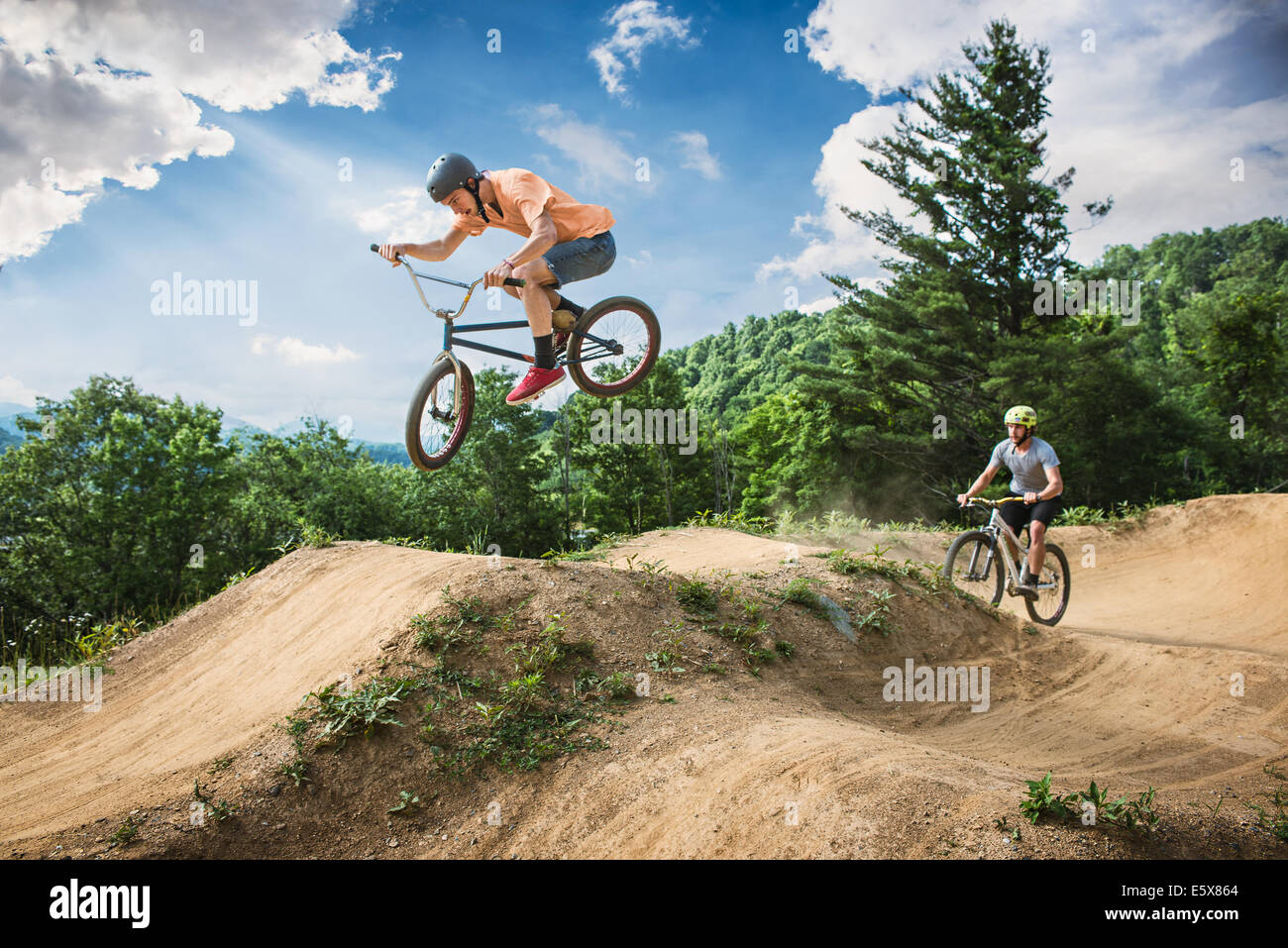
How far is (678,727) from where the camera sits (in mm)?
4801

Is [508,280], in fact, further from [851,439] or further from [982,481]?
[851,439]

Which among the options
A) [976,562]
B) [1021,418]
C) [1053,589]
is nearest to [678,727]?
[976,562]

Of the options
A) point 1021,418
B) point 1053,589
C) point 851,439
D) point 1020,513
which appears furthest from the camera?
point 851,439

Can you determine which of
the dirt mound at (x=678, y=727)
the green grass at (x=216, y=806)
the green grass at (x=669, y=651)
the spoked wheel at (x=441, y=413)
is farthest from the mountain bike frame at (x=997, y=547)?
the green grass at (x=216, y=806)

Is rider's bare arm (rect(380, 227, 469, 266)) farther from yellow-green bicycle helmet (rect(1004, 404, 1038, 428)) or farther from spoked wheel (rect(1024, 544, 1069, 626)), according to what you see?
spoked wheel (rect(1024, 544, 1069, 626))

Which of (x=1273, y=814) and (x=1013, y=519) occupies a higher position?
(x=1013, y=519)

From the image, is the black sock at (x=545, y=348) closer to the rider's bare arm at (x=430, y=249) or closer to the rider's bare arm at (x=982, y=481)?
the rider's bare arm at (x=430, y=249)

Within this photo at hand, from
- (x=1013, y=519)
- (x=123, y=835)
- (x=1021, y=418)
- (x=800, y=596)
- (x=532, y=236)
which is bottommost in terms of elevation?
(x=123, y=835)

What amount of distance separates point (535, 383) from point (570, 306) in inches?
34.4

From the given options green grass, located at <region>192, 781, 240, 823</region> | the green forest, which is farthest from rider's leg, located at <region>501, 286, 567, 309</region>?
the green forest

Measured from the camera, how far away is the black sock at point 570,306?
6.17m

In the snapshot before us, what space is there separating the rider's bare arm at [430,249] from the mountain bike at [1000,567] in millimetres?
6676

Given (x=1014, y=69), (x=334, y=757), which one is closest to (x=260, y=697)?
(x=334, y=757)
